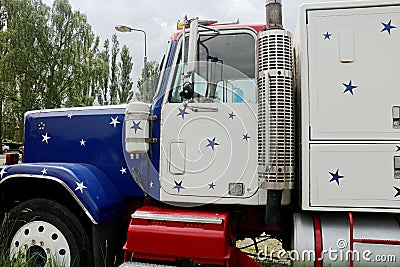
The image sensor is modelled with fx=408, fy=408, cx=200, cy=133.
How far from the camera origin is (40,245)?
382 cm

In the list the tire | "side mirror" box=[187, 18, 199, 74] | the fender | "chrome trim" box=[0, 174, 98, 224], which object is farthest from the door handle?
the tire

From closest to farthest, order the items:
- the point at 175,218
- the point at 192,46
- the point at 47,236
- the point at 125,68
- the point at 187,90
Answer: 1. the point at 192,46
2. the point at 187,90
3. the point at 175,218
4. the point at 47,236
5. the point at 125,68

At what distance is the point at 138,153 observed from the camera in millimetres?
3848

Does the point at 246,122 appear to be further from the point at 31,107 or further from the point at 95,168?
the point at 31,107

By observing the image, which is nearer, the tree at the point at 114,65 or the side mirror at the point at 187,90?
the side mirror at the point at 187,90

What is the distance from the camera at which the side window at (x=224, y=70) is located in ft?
12.2

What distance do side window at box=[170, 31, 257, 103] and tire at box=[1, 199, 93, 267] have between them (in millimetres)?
1527

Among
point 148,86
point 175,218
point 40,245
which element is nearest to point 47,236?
point 40,245

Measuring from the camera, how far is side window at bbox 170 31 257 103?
3723mm

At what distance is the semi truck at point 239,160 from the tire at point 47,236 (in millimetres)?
13

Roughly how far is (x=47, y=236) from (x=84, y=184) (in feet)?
2.06

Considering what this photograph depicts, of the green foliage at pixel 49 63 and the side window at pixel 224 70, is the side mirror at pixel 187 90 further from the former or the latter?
the green foliage at pixel 49 63

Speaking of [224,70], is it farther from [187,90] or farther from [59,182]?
[59,182]

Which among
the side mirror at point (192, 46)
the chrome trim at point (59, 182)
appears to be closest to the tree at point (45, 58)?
the chrome trim at point (59, 182)
